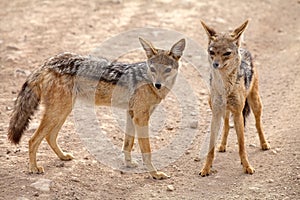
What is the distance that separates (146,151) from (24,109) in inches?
68.1

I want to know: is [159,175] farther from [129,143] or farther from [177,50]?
[177,50]

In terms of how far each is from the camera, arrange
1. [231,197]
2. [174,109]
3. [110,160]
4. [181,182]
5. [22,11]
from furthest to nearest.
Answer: [22,11], [174,109], [110,160], [181,182], [231,197]

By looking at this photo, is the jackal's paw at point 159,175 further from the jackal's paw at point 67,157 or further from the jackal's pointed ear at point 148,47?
the jackal's pointed ear at point 148,47

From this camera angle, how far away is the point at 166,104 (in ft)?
34.4

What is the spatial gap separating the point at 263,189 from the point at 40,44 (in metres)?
7.10

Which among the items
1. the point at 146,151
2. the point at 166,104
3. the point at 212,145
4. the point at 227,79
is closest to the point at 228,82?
the point at 227,79

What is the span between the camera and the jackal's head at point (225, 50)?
25.0 feet

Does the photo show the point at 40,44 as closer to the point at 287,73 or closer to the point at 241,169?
the point at 287,73

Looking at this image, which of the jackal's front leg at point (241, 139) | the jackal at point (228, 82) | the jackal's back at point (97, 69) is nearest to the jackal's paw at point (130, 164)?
the jackal at point (228, 82)

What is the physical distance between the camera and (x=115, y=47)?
12.9 metres

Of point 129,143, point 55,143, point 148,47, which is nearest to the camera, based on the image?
point 148,47

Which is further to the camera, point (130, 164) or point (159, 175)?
point (130, 164)


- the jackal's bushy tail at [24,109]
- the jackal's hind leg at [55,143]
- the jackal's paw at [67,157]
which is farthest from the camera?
the jackal's paw at [67,157]

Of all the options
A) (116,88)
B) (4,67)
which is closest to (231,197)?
(116,88)
